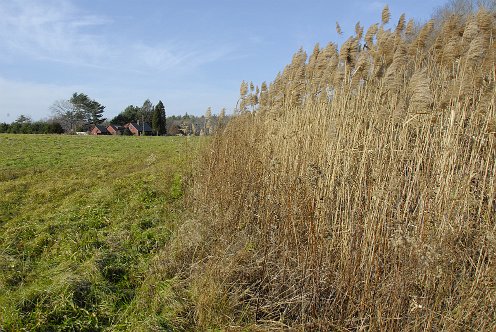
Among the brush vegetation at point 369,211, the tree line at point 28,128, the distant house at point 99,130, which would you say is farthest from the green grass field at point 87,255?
the distant house at point 99,130

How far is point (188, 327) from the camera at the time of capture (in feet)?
8.77

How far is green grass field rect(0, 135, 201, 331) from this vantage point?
2797mm

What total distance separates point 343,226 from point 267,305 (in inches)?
34.2

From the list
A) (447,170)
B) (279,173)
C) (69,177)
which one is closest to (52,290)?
(279,173)

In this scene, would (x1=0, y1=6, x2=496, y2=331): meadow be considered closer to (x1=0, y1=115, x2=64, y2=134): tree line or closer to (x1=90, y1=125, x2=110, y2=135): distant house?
(x1=0, y1=115, x2=64, y2=134): tree line

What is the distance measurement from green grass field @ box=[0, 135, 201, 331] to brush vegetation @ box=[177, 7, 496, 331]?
1.36 feet

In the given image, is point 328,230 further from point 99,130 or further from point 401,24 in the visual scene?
point 99,130

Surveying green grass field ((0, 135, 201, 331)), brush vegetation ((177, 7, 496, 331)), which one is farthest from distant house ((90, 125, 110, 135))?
brush vegetation ((177, 7, 496, 331))

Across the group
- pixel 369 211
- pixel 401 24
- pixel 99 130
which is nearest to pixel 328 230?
pixel 369 211

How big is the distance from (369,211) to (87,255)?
3051 mm

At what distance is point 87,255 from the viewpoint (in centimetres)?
390

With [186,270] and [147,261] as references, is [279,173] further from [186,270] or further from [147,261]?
[147,261]

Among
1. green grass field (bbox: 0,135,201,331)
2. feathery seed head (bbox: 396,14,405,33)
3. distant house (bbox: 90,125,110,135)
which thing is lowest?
green grass field (bbox: 0,135,201,331)

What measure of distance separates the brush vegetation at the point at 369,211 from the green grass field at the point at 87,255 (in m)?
0.41
